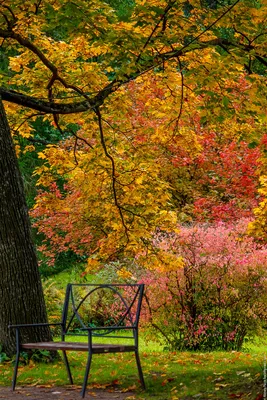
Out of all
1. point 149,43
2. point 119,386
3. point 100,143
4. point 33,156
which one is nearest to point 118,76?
point 149,43

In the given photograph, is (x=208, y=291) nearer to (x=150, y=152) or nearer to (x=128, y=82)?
(x=150, y=152)

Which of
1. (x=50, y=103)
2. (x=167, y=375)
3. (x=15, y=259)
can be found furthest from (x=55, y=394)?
(x=50, y=103)

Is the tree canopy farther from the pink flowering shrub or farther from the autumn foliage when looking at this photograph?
the pink flowering shrub

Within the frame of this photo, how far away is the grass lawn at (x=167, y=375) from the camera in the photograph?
6672 millimetres

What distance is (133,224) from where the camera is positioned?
1145 centimetres

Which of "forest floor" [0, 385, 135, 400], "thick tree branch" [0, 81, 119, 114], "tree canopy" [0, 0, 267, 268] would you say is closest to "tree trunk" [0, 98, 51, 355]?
"thick tree branch" [0, 81, 119, 114]

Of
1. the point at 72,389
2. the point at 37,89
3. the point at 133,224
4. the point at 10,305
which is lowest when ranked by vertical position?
the point at 72,389

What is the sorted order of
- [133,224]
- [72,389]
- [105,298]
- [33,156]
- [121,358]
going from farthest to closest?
[33,156] < [105,298] < [133,224] < [121,358] < [72,389]

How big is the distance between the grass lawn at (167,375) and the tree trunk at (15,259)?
57 centimetres

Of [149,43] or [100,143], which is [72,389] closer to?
[149,43]

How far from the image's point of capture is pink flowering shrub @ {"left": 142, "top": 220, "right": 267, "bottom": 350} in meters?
12.2

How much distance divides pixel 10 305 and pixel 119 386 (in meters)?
2.21

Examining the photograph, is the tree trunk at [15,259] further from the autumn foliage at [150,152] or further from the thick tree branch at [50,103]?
the autumn foliage at [150,152]

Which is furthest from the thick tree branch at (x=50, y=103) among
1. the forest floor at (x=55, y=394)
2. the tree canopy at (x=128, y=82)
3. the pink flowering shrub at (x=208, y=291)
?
the forest floor at (x=55, y=394)
